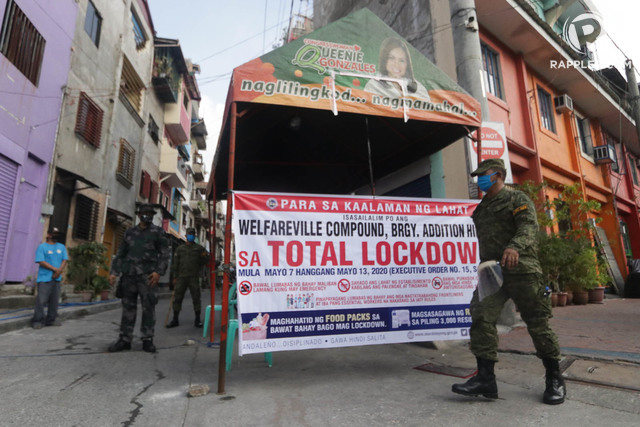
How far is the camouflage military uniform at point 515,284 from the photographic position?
2.62 meters

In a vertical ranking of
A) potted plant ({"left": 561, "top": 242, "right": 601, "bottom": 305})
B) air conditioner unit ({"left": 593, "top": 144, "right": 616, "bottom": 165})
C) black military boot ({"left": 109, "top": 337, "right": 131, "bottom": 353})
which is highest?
air conditioner unit ({"left": 593, "top": 144, "right": 616, "bottom": 165})

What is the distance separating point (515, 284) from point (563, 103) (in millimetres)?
11229

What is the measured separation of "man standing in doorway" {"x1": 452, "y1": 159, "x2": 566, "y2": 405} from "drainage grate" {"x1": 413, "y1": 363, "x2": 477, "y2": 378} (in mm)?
691

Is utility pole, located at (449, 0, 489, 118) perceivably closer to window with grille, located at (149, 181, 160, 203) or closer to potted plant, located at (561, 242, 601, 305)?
potted plant, located at (561, 242, 601, 305)

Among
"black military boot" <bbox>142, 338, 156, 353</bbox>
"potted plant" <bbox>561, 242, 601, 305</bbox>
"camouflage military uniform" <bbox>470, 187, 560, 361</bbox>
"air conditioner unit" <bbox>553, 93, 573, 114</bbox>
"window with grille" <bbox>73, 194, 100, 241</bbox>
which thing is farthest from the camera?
"air conditioner unit" <bbox>553, 93, 573, 114</bbox>

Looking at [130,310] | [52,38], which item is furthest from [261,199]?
[52,38]

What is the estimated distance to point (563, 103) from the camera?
11258 millimetres

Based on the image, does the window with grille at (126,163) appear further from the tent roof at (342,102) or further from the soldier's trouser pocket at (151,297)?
the soldier's trouser pocket at (151,297)

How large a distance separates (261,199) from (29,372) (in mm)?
2754

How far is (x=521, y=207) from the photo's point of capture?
2.77 metres

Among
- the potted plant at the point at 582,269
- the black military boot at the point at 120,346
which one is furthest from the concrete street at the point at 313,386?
the potted plant at the point at 582,269

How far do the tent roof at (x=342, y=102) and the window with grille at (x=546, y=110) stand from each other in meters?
7.45

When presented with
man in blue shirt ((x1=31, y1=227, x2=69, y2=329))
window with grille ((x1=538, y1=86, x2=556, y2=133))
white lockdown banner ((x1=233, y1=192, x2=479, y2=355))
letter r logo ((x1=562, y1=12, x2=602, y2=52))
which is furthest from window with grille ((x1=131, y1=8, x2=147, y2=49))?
letter r logo ((x1=562, y1=12, x2=602, y2=52))

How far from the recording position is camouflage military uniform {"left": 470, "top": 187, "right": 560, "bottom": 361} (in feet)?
8.58
